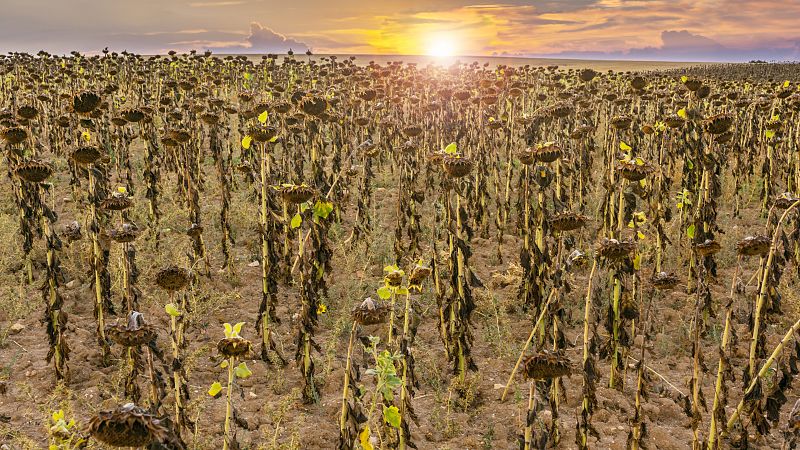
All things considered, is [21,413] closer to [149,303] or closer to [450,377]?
[149,303]

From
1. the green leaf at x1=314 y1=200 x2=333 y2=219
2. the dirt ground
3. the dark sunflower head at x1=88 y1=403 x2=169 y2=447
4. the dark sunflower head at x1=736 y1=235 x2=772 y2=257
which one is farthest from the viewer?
the dirt ground

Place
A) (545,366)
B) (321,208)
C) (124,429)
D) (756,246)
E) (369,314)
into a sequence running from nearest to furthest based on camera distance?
(124,429)
(545,366)
(369,314)
(756,246)
(321,208)

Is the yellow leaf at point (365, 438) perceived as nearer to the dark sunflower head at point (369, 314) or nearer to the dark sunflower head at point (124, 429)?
the dark sunflower head at point (369, 314)

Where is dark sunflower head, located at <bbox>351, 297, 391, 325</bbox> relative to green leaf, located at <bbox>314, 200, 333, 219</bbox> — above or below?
below

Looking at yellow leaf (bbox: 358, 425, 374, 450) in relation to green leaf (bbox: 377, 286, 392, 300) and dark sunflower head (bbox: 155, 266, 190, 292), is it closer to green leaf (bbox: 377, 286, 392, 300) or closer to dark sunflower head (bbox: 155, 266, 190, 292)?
green leaf (bbox: 377, 286, 392, 300)

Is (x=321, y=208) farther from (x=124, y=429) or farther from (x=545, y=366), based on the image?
(x=124, y=429)

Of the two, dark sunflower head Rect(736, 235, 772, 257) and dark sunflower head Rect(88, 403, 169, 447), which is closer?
dark sunflower head Rect(88, 403, 169, 447)

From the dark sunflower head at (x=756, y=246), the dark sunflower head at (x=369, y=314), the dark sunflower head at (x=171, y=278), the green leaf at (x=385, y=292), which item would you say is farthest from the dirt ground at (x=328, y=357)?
the dark sunflower head at (x=171, y=278)

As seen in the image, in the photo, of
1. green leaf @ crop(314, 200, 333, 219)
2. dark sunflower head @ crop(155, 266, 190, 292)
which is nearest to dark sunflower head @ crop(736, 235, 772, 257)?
green leaf @ crop(314, 200, 333, 219)

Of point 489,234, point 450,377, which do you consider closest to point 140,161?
point 489,234

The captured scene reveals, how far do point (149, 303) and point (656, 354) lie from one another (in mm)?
6518

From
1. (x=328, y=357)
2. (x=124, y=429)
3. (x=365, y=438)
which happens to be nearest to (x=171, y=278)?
(x=365, y=438)

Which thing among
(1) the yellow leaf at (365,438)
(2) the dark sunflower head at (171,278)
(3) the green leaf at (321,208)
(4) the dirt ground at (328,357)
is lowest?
(4) the dirt ground at (328,357)

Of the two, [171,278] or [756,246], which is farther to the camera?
[171,278]
